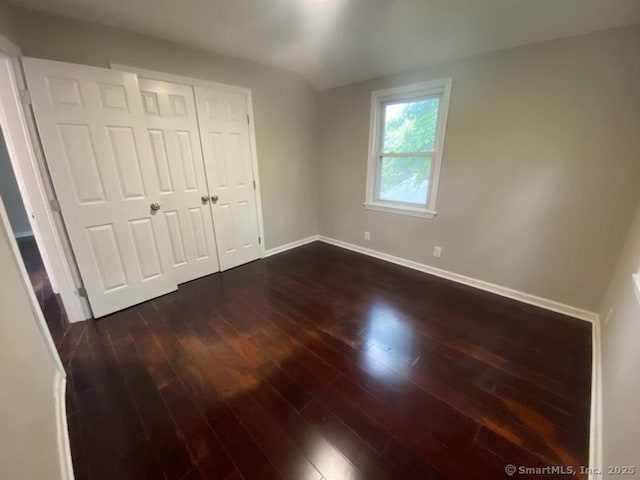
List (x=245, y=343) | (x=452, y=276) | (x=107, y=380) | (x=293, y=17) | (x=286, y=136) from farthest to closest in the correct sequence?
(x=286, y=136) < (x=452, y=276) < (x=293, y=17) < (x=245, y=343) < (x=107, y=380)

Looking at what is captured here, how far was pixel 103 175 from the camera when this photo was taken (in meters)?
2.15

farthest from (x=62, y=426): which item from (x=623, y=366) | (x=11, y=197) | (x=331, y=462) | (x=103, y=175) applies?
(x=11, y=197)

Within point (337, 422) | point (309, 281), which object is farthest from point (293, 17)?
point (337, 422)

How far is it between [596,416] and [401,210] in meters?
2.32

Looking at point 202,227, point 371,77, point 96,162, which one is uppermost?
point 371,77

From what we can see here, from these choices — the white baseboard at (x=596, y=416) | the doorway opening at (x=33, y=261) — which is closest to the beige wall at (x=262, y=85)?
the doorway opening at (x=33, y=261)

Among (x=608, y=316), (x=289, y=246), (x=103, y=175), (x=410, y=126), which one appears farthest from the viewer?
(x=289, y=246)

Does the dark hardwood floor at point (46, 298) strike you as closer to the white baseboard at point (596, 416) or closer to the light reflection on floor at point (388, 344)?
→ the light reflection on floor at point (388, 344)

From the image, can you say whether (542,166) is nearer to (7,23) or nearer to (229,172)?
(229,172)

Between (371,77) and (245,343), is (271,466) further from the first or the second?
(371,77)

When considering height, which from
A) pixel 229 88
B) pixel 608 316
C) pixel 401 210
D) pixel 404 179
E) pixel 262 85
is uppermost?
pixel 262 85

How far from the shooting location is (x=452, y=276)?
2.96m

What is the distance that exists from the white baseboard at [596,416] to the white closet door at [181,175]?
10.8 feet

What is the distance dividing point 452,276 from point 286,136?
2757 mm
